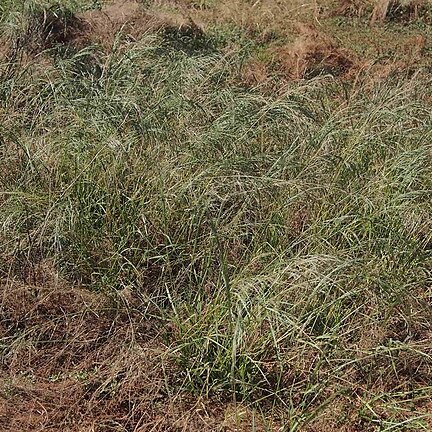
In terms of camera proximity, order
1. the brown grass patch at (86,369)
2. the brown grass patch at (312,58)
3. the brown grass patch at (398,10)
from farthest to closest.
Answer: the brown grass patch at (398,10) → the brown grass patch at (312,58) → the brown grass patch at (86,369)

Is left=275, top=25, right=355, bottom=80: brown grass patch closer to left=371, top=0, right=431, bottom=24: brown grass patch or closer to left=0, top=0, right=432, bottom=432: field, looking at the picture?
left=371, top=0, right=431, bottom=24: brown grass patch

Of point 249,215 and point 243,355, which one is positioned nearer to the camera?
point 243,355

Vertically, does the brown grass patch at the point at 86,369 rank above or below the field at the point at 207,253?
below

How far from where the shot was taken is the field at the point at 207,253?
270 centimetres

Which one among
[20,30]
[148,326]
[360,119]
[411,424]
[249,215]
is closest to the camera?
[411,424]

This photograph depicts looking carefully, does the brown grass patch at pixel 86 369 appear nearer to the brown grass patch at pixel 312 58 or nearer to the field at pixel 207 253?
the field at pixel 207 253

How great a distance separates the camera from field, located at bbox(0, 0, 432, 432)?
270 centimetres

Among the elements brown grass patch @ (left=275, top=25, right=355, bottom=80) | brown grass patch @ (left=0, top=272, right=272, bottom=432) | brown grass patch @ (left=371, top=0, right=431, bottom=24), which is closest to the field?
brown grass patch @ (left=0, top=272, right=272, bottom=432)

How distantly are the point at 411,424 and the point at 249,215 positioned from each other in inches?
49.4

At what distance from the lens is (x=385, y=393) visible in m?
2.73

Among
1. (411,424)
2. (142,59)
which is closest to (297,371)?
(411,424)

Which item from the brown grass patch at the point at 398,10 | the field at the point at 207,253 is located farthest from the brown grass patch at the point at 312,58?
the field at the point at 207,253

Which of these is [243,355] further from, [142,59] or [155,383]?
[142,59]

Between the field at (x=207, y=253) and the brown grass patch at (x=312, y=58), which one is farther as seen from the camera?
the brown grass patch at (x=312, y=58)
